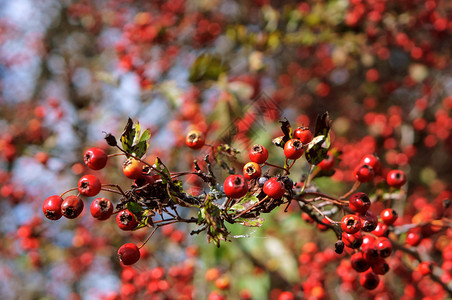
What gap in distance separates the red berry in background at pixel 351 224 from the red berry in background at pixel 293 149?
0.38m

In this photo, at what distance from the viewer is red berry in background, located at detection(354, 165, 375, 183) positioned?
1.79 meters

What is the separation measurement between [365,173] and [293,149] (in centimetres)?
61

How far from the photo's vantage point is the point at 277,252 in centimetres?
396

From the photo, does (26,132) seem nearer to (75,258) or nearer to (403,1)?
(75,258)

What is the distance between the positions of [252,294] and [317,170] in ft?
8.92

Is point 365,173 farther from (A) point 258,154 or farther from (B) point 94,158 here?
(B) point 94,158

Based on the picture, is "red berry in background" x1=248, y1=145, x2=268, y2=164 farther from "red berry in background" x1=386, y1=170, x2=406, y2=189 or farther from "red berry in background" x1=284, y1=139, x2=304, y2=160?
"red berry in background" x1=386, y1=170, x2=406, y2=189

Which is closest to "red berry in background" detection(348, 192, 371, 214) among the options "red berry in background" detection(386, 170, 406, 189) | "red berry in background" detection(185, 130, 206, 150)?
"red berry in background" detection(386, 170, 406, 189)

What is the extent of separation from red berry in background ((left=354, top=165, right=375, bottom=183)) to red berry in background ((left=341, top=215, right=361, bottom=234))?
1.16ft

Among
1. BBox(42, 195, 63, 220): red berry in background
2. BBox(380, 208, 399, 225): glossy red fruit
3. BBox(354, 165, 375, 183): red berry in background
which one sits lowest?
BBox(380, 208, 399, 225): glossy red fruit

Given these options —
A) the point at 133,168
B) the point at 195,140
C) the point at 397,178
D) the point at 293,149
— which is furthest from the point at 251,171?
the point at 397,178

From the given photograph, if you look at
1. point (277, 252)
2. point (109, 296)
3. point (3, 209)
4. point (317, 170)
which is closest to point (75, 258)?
point (109, 296)

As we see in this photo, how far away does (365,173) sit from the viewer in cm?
180

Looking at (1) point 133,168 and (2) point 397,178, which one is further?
(2) point 397,178
